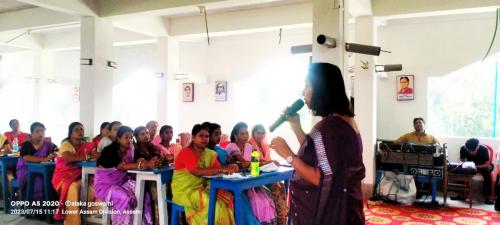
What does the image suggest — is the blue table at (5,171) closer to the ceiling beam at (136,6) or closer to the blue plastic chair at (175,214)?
the ceiling beam at (136,6)

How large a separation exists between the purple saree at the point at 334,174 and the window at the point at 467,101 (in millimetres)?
6225

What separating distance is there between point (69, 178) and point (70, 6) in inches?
101

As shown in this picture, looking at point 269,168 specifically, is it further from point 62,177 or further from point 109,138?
point 62,177

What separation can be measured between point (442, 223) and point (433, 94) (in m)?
3.15

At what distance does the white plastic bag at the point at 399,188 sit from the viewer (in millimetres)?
5766

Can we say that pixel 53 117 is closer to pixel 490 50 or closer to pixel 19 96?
pixel 19 96

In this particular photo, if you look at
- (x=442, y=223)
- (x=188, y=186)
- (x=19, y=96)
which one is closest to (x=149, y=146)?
(x=188, y=186)

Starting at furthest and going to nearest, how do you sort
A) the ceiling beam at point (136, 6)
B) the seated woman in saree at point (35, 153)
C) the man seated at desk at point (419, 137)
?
the man seated at desk at point (419, 137)
the ceiling beam at point (136, 6)
the seated woman in saree at point (35, 153)

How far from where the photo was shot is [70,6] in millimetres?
5566

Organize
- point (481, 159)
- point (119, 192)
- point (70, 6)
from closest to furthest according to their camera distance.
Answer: point (119, 192) → point (70, 6) → point (481, 159)

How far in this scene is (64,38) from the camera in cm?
884

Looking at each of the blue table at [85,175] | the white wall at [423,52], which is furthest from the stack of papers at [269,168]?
the white wall at [423,52]

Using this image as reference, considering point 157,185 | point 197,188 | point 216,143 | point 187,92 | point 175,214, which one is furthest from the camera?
point 187,92

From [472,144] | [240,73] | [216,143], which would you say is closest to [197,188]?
[216,143]
